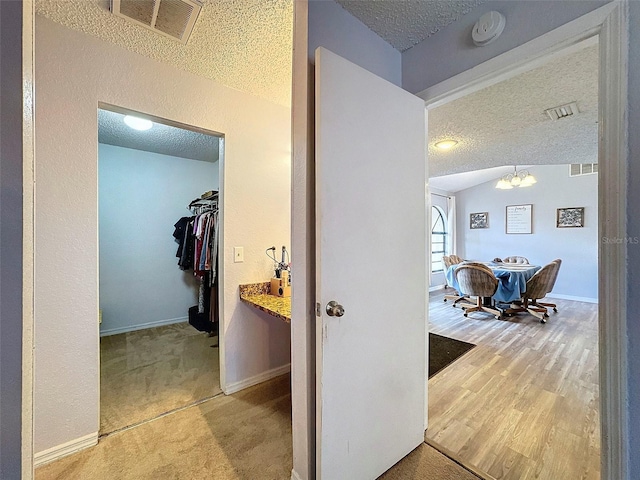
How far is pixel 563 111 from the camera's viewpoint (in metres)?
1.93

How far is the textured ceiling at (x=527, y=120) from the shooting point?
5.05ft

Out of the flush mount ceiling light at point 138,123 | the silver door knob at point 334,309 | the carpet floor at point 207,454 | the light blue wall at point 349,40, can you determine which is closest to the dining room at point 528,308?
the carpet floor at point 207,454

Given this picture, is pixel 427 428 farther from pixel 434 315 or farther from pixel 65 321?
pixel 434 315

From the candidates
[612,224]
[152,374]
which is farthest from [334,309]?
[152,374]

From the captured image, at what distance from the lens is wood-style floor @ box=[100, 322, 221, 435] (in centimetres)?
183

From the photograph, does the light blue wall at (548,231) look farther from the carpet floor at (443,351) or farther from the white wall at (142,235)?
the white wall at (142,235)

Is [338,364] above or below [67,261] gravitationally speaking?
below

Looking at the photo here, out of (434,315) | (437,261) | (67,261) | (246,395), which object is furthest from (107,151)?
(437,261)

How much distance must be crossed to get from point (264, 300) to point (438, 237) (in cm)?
593

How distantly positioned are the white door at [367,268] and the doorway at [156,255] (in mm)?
1415

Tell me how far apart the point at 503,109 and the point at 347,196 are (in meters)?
1.71

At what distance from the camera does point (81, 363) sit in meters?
1.53

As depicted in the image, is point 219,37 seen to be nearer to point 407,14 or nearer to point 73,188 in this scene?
point 407,14

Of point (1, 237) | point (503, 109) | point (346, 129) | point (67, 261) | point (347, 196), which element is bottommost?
point (67, 261)
